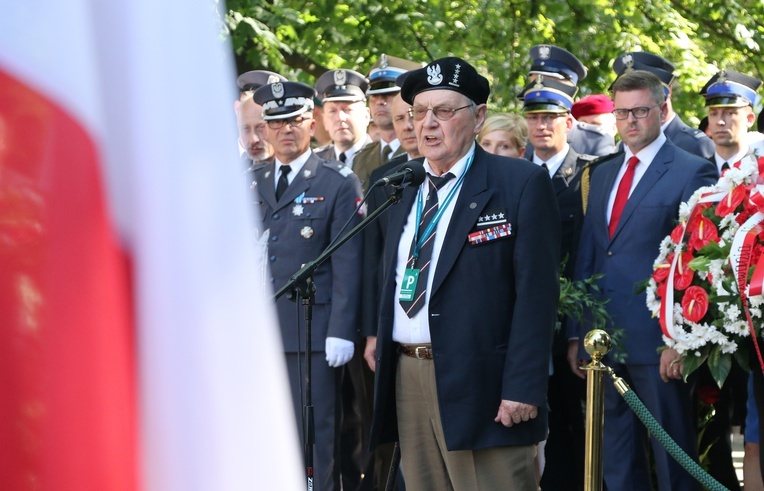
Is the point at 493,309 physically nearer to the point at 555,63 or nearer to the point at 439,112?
the point at 439,112

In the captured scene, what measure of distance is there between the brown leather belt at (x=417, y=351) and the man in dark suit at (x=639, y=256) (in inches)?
70.4

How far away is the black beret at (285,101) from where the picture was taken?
7039 millimetres

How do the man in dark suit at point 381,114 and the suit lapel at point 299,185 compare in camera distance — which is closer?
the suit lapel at point 299,185

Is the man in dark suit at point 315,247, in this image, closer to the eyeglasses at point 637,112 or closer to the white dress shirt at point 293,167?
the white dress shirt at point 293,167

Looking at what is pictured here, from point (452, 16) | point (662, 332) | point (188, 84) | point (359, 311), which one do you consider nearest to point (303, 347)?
point (359, 311)

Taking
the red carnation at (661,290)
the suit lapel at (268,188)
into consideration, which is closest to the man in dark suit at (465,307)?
the red carnation at (661,290)

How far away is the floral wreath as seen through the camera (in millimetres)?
5180

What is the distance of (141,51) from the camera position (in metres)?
1.11

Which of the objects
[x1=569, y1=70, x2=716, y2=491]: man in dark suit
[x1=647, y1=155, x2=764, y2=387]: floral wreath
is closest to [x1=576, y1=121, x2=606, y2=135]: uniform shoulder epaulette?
[x1=569, y1=70, x2=716, y2=491]: man in dark suit

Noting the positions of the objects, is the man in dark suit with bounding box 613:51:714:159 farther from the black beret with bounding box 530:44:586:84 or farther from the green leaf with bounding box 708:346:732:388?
the green leaf with bounding box 708:346:732:388

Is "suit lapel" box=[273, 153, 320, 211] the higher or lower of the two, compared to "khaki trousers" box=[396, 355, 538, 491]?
higher

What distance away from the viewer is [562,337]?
686cm

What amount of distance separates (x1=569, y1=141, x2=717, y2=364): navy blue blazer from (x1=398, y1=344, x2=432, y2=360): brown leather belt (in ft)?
5.91

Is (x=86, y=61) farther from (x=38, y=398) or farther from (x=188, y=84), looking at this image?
(x=38, y=398)
